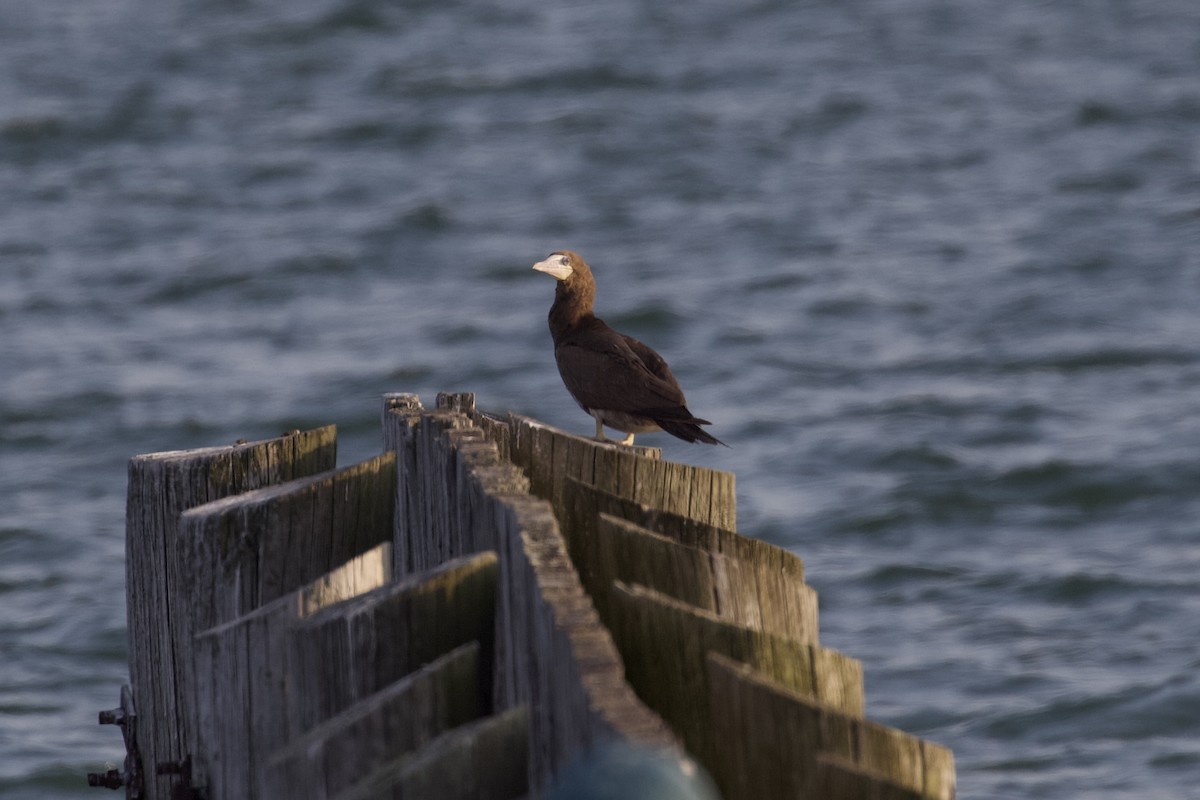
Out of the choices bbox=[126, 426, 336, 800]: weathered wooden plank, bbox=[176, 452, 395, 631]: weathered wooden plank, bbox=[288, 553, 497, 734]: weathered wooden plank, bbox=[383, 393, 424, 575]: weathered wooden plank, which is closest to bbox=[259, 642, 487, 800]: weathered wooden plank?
bbox=[288, 553, 497, 734]: weathered wooden plank

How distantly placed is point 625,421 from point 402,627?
4.03 meters

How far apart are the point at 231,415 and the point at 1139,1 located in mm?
13207

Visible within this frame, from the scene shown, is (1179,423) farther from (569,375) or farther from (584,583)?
(584,583)

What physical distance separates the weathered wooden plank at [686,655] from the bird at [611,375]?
3803 mm

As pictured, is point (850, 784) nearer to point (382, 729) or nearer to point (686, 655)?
point (686, 655)

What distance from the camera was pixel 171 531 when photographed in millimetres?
3410

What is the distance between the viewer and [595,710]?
166cm

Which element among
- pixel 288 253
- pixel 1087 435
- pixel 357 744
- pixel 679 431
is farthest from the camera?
pixel 288 253

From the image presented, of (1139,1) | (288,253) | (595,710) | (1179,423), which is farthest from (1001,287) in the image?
(595,710)

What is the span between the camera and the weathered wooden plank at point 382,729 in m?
2.04

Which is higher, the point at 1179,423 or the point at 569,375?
the point at 569,375

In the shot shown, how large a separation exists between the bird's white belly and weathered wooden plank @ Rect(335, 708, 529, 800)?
13.9 ft

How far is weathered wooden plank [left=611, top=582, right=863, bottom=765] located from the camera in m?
2.05

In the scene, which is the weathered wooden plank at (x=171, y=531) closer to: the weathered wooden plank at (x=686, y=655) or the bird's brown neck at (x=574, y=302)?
the weathered wooden plank at (x=686, y=655)
